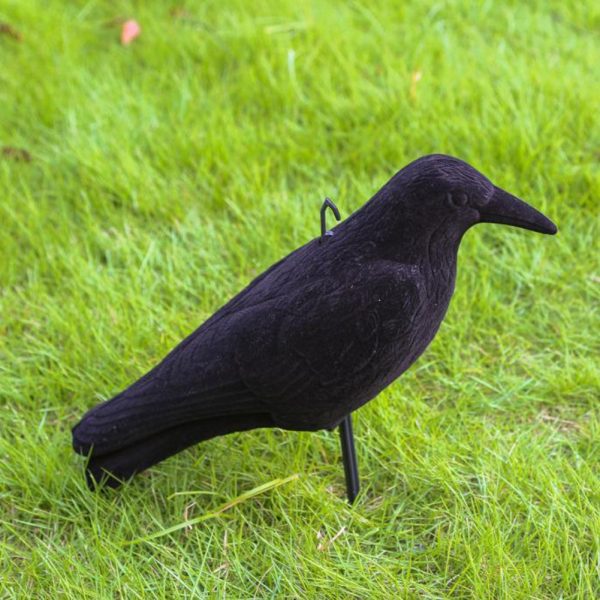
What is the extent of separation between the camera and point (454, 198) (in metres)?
1.91

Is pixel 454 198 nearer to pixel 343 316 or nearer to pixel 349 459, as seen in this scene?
pixel 343 316

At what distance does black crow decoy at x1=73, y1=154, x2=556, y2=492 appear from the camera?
189 cm

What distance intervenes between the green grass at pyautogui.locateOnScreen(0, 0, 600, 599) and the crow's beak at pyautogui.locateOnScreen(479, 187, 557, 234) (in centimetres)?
70

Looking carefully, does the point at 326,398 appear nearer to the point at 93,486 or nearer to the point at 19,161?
the point at 93,486

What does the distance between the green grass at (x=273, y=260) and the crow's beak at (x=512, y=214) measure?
0.70 metres

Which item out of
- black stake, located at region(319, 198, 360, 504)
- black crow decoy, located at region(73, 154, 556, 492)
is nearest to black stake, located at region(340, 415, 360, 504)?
black stake, located at region(319, 198, 360, 504)

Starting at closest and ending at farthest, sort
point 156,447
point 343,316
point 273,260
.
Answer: point 343,316, point 156,447, point 273,260

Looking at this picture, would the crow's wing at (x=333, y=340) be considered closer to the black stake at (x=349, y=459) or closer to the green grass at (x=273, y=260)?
the black stake at (x=349, y=459)

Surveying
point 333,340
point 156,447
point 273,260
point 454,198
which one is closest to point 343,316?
point 333,340

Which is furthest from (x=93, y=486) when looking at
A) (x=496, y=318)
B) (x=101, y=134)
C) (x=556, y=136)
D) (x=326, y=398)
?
(x=556, y=136)

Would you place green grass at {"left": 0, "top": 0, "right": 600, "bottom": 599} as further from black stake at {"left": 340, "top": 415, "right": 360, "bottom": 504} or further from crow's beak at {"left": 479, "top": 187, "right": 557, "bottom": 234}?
crow's beak at {"left": 479, "top": 187, "right": 557, "bottom": 234}

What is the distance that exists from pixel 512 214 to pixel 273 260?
1197 millimetres

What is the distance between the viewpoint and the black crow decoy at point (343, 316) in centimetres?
189

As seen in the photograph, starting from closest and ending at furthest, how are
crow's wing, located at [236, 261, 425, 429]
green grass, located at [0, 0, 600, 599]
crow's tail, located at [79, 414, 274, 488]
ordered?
1. crow's wing, located at [236, 261, 425, 429]
2. crow's tail, located at [79, 414, 274, 488]
3. green grass, located at [0, 0, 600, 599]
